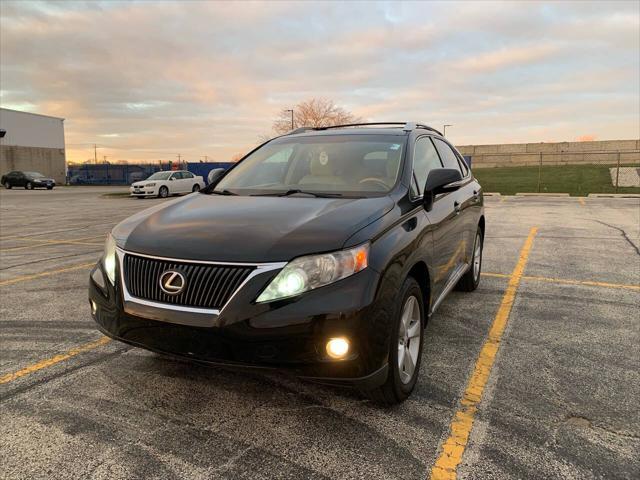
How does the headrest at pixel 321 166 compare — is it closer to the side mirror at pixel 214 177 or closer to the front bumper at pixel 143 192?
the side mirror at pixel 214 177

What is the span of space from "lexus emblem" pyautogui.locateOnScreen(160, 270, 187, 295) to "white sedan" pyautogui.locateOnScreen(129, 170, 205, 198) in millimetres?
23543

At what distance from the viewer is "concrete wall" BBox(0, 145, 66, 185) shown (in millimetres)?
52125

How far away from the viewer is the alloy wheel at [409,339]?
2826 mm

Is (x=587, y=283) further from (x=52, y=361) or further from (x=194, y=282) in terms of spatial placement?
(x=52, y=361)

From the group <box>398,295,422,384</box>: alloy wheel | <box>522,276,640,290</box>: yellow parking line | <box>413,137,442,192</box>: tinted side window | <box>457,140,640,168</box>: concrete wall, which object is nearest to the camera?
<box>398,295,422,384</box>: alloy wheel

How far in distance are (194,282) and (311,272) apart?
0.62 metres

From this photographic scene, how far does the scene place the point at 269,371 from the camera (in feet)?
7.93

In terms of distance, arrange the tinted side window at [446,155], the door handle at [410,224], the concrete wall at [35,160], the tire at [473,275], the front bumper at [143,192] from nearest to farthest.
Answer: the door handle at [410,224] → the tinted side window at [446,155] → the tire at [473,275] → the front bumper at [143,192] → the concrete wall at [35,160]

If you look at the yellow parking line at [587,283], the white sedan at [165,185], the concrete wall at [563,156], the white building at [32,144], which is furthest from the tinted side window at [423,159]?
the white building at [32,144]

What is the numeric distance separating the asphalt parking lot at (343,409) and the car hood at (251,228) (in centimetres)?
67

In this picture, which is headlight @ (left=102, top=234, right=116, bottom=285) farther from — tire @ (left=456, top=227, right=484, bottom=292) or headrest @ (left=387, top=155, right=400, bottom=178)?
tire @ (left=456, top=227, right=484, bottom=292)

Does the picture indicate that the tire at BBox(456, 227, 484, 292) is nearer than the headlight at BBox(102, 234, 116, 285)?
No

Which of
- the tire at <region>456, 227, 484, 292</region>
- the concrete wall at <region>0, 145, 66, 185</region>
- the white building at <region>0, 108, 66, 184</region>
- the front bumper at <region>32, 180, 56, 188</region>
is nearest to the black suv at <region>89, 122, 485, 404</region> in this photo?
the tire at <region>456, 227, 484, 292</region>

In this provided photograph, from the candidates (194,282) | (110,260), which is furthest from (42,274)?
(194,282)
